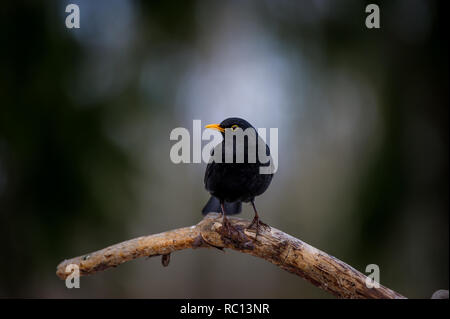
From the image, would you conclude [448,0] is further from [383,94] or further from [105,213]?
[105,213]

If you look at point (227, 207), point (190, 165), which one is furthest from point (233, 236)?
point (190, 165)

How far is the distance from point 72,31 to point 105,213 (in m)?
2.23

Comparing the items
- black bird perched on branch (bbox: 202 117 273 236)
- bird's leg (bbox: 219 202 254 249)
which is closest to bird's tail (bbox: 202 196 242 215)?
black bird perched on branch (bbox: 202 117 273 236)

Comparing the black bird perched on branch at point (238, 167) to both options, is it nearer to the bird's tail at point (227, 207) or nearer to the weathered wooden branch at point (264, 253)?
the weathered wooden branch at point (264, 253)

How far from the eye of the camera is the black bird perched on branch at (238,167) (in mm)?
2521

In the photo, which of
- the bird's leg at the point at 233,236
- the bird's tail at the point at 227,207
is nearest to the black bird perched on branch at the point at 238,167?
the bird's leg at the point at 233,236

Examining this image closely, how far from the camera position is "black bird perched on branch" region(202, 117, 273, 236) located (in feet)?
8.27

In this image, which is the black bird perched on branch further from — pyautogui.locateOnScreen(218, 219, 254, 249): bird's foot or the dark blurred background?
the dark blurred background

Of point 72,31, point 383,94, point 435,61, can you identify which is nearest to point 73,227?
point 72,31

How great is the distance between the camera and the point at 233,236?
2.50 metres

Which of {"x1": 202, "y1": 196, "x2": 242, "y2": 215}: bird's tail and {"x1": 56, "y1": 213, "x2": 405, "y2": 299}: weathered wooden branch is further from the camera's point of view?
{"x1": 202, "y1": 196, "x2": 242, "y2": 215}: bird's tail

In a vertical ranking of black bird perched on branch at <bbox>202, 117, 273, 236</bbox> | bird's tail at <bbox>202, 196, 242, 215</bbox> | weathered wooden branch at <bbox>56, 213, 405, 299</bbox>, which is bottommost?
weathered wooden branch at <bbox>56, 213, 405, 299</bbox>

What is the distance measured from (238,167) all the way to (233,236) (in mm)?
491

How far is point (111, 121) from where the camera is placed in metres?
4.49
